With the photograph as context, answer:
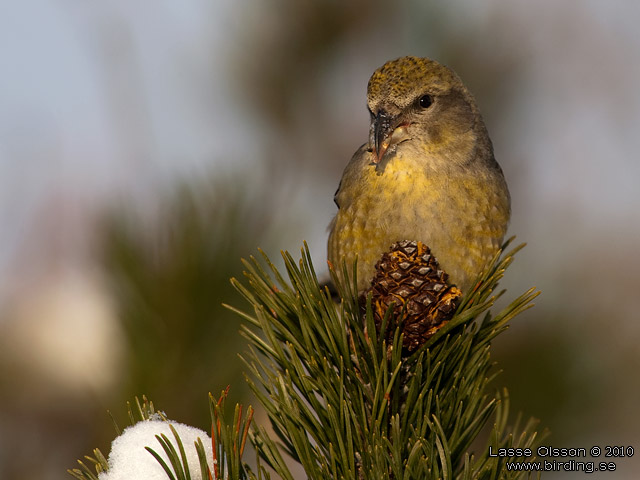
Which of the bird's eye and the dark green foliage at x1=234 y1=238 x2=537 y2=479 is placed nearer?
the dark green foliage at x1=234 y1=238 x2=537 y2=479

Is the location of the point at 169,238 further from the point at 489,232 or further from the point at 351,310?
the point at 489,232

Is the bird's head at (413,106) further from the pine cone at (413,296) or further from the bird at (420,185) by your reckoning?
the pine cone at (413,296)

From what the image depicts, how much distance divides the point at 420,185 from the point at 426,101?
436 mm

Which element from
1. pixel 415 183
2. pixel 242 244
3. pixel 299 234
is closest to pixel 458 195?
pixel 415 183

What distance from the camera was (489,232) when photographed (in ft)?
9.48

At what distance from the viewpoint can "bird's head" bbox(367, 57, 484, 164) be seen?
302 cm

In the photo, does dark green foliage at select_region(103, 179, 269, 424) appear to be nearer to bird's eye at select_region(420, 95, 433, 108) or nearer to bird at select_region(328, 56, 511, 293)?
bird at select_region(328, 56, 511, 293)

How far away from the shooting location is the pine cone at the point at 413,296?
2.23 meters

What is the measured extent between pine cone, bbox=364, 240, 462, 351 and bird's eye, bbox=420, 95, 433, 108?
0.96 m

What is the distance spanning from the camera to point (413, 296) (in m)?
2.27

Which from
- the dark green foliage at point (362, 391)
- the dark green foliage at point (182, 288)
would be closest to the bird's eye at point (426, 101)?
the dark green foliage at point (182, 288)

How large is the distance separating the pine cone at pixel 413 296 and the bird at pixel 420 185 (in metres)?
0.43

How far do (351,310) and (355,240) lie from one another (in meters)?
0.79

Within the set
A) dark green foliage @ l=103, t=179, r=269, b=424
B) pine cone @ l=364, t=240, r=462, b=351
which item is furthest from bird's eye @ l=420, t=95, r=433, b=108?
pine cone @ l=364, t=240, r=462, b=351
